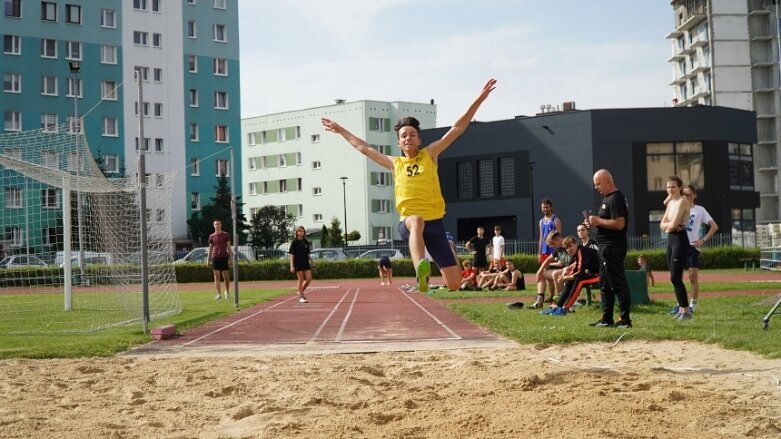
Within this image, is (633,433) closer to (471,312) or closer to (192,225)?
(471,312)

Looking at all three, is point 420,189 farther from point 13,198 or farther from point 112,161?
point 112,161

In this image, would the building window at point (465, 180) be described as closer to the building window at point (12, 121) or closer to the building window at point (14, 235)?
the building window at point (12, 121)

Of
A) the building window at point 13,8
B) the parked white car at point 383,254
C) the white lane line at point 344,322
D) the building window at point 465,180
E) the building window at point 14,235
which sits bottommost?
the white lane line at point 344,322

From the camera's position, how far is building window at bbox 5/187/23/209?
71.0 ft

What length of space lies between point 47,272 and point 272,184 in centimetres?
5742

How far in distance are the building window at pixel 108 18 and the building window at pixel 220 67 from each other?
7.61 m

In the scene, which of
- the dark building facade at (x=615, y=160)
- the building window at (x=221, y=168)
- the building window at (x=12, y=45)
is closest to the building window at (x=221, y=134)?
the building window at (x=221, y=168)

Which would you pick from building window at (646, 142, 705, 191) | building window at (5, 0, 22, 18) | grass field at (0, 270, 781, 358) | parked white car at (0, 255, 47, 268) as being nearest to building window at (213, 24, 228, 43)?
building window at (5, 0, 22, 18)

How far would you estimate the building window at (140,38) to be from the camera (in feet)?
196

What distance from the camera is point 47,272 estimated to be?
78.3ft

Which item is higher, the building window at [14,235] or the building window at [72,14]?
the building window at [72,14]

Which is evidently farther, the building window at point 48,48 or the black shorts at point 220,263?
the building window at point 48,48

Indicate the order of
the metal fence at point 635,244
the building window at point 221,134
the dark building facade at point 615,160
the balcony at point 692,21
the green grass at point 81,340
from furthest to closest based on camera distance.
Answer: the balcony at point 692,21 → the building window at point 221,134 → the dark building facade at point 615,160 → the metal fence at point 635,244 → the green grass at point 81,340

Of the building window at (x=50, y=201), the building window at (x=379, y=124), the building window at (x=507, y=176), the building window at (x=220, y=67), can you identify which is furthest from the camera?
the building window at (x=379, y=124)
